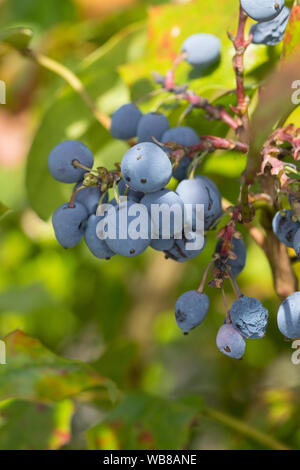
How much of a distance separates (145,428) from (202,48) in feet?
2.72

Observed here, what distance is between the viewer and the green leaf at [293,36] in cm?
92

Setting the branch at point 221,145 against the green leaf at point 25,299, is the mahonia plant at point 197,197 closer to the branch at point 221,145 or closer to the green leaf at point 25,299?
the branch at point 221,145

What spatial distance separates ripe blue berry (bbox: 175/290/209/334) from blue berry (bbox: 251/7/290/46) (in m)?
0.47

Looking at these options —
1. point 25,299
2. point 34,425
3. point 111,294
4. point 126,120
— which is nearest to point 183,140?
point 126,120

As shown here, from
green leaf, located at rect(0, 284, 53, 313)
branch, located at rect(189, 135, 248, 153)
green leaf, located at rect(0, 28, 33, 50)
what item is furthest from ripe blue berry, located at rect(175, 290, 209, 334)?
green leaf, located at rect(0, 284, 53, 313)

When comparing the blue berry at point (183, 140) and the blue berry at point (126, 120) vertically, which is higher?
the blue berry at point (126, 120)

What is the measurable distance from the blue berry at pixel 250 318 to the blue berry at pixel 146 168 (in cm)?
20

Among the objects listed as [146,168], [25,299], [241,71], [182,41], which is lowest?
[25,299]

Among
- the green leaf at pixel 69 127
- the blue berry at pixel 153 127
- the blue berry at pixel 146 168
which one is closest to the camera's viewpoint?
the blue berry at pixel 146 168

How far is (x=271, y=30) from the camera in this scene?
1025mm

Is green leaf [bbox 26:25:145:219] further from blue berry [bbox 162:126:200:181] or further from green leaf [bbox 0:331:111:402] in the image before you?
blue berry [bbox 162:126:200:181]

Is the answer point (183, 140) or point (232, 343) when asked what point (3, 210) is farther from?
point (232, 343)

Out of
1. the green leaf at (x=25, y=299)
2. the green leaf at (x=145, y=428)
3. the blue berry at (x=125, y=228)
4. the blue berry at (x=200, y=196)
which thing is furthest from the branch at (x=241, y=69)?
the green leaf at (x=25, y=299)
